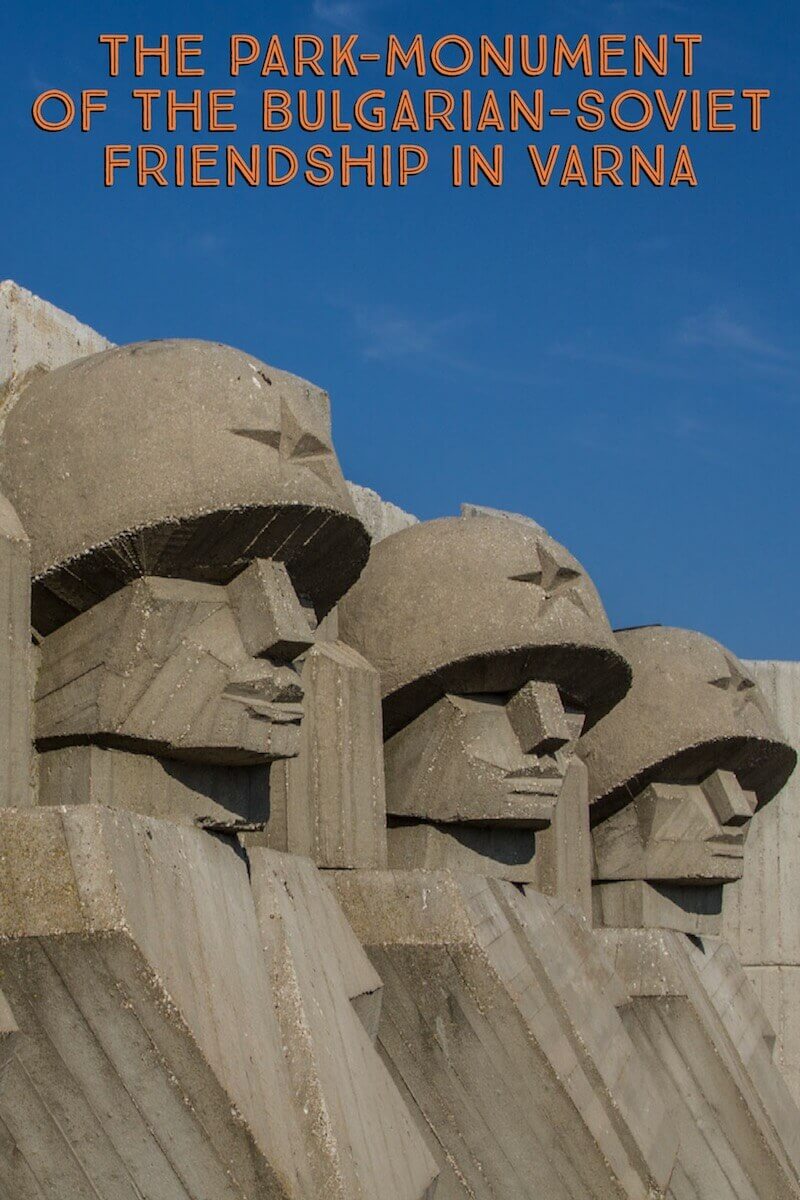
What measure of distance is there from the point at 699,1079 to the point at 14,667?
5.20 metres

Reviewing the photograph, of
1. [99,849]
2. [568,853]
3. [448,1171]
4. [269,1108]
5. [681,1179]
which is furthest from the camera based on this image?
[568,853]

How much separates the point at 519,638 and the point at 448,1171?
2.38 m

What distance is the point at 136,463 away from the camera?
7020 mm

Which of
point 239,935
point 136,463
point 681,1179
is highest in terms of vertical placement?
point 136,463

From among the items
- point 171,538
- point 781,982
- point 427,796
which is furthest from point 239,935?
point 781,982

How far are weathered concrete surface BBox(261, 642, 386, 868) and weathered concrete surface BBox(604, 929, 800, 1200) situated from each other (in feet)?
5.95

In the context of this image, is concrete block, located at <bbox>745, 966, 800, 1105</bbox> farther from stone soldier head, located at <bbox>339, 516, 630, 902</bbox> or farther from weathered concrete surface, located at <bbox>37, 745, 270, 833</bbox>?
weathered concrete surface, located at <bbox>37, 745, 270, 833</bbox>

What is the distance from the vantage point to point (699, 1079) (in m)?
10.2

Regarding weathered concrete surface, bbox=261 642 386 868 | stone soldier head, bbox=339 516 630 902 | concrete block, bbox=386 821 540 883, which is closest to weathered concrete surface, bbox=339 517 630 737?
stone soldier head, bbox=339 516 630 902

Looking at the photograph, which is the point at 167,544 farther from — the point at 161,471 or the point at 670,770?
the point at 670,770

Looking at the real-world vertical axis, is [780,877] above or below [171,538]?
→ below

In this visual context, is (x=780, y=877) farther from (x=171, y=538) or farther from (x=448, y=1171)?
(x=171, y=538)

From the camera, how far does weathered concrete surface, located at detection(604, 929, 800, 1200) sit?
Result: 31.8 feet

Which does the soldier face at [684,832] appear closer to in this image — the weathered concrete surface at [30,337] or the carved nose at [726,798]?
the carved nose at [726,798]
